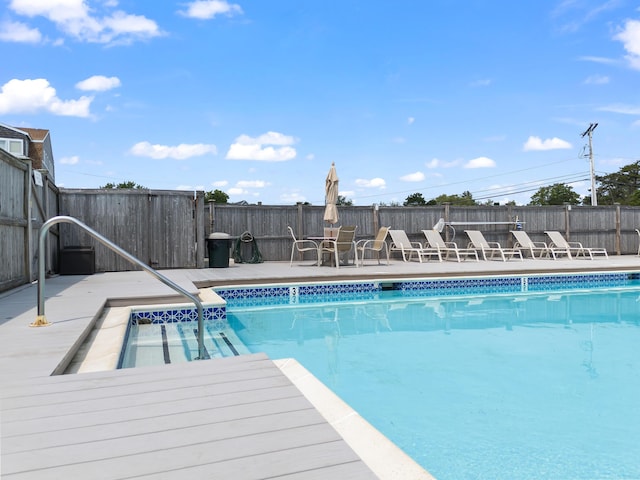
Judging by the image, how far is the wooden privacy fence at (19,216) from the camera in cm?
568

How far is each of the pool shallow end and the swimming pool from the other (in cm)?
60

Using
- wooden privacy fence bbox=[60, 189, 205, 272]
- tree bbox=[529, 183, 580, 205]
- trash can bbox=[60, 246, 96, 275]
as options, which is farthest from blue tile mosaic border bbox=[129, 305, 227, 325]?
tree bbox=[529, 183, 580, 205]

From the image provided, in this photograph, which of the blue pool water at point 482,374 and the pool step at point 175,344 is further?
the pool step at point 175,344

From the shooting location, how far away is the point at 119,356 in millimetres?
3184

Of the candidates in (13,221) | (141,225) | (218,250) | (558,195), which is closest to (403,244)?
(218,250)

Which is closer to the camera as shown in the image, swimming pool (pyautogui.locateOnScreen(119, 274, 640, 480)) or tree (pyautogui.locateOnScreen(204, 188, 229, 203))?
swimming pool (pyautogui.locateOnScreen(119, 274, 640, 480))

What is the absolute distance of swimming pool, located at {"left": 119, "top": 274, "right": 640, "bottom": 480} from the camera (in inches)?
99.7

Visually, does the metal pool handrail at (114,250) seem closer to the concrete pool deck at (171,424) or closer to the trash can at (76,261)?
the concrete pool deck at (171,424)

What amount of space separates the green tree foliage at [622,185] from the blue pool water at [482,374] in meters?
41.6

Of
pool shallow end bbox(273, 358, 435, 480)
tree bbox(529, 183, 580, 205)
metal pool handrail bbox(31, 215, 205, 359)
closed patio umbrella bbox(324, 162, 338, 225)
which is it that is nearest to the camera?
pool shallow end bbox(273, 358, 435, 480)

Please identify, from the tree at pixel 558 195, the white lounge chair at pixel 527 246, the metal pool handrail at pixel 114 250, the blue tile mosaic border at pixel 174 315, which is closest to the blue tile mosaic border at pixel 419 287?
the blue tile mosaic border at pixel 174 315

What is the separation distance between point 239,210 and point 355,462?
10.3 metres

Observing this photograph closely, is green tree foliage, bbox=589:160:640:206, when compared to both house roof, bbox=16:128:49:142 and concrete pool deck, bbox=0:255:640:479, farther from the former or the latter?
concrete pool deck, bbox=0:255:640:479

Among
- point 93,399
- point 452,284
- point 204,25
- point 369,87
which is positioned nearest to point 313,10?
point 204,25
